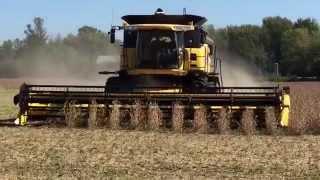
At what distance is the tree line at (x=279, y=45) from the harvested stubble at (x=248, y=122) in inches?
2543

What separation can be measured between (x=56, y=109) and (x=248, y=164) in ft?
19.6

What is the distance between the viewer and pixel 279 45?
93.2 meters

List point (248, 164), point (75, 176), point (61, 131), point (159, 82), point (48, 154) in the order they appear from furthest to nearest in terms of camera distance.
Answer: point (159, 82)
point (61, 131)
point (48, 154)
point (248, 164)
point (75, 176)

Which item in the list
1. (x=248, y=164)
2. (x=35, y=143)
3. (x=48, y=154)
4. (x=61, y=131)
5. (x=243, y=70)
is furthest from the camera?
(x=243, y=70)

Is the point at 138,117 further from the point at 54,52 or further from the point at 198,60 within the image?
the point at 54,52

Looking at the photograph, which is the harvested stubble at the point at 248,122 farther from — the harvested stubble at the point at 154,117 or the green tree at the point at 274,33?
the green tree at the point at 274,33

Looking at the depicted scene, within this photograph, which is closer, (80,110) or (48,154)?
(48,154)

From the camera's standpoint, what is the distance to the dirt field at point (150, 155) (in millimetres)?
7473

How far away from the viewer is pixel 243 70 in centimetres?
2891

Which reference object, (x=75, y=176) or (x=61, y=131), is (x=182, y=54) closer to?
(x=61, y=131)

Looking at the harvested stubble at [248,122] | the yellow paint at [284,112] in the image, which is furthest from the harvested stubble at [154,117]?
the yellow paint at [284,112]

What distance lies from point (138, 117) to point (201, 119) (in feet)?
4.02

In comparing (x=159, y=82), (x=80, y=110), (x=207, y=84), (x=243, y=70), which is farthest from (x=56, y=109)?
(x=243, y=70)

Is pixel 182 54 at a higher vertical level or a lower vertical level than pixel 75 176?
higher
